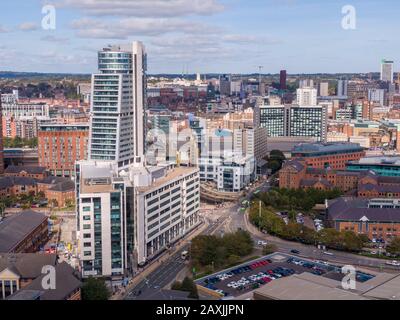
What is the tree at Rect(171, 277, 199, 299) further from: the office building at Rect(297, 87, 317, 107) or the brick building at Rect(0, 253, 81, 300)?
the office building at Rect(297, 87, 317, 107)

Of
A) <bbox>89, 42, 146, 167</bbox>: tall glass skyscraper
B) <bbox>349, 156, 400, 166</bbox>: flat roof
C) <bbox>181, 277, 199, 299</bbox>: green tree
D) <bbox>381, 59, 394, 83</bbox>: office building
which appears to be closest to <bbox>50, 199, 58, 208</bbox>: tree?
<bbox>89, 42, 146, 167</bbox>: tall glass skyscraper

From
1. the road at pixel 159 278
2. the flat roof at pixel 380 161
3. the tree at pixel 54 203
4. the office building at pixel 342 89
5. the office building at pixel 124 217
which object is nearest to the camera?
the road at pixel 159 278

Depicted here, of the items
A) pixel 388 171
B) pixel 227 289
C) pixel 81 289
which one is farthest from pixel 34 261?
pixel 388 171

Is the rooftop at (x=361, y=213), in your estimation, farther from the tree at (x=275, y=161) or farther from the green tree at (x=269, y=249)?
the tree at (x=275, y=161)

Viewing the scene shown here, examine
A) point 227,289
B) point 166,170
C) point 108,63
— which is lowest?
point 227,289

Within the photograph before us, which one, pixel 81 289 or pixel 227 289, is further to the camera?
pixel 227 289

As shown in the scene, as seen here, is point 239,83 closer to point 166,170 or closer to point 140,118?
point 140,118

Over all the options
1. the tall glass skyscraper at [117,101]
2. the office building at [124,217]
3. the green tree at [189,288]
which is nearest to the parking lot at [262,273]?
the green tree at [189,288]
